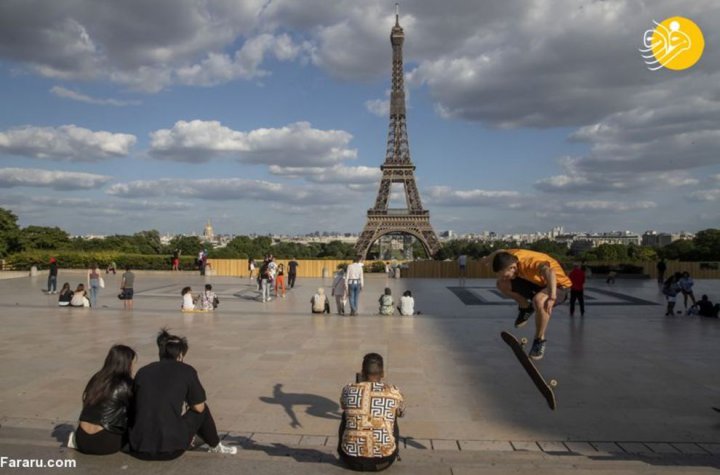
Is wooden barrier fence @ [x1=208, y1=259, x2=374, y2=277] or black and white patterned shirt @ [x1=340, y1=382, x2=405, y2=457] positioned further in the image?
wooden barrier fence @ [x1=208, y1=259, x2=374, y2=277]

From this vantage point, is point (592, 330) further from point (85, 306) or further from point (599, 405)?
point (85, 306)

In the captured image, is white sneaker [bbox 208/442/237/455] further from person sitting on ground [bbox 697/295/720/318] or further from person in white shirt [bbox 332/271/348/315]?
person sitting on ground [bbox 697/295/720/318]

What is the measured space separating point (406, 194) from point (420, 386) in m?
64.2

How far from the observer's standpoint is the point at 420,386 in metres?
8.00

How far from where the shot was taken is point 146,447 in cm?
478

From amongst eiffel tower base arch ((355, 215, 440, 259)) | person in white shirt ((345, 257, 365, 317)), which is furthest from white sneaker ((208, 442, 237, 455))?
eiffel tower base arch ((355, 215, 440, 259))

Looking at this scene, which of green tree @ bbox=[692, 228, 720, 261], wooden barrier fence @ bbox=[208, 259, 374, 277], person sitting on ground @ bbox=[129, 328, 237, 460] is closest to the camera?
person sitting on ground @ bbox=[129, 328, 237, 460]

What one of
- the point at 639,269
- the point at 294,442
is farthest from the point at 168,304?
the point at 639,269

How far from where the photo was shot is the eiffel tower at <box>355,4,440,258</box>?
67438mm

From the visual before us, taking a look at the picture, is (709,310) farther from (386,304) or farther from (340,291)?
(340,291)

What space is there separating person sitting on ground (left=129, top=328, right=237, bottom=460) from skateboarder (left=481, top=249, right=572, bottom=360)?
3.01 metres

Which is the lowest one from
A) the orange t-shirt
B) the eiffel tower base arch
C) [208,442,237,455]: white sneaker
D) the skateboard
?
[208,442,237,455]: white sneaker

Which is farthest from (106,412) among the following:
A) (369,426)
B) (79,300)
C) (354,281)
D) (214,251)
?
(214,251)

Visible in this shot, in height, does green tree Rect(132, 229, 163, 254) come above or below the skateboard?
above
